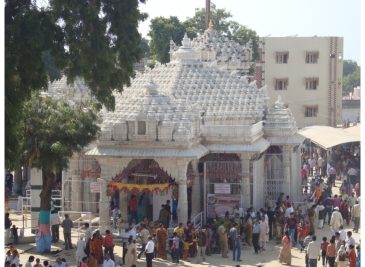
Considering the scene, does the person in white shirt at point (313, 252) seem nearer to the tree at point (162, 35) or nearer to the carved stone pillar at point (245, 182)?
the carved stone pillar at point (245, 182)

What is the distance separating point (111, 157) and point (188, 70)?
532 cm

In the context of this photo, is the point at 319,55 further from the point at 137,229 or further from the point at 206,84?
the point at 137,229

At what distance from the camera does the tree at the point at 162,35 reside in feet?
197

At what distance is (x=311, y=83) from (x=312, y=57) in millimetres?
1507

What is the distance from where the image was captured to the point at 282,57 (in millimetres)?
51250

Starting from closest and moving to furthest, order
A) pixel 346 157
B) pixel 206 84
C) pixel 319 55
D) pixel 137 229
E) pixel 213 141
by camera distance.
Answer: pixel 137 229 → pixel 213 141 → pixel 206 84 → pixel 346 157 → pixel 319 55

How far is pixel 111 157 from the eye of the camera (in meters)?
23.6

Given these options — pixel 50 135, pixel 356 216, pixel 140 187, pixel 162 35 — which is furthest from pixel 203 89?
pixel 162 35

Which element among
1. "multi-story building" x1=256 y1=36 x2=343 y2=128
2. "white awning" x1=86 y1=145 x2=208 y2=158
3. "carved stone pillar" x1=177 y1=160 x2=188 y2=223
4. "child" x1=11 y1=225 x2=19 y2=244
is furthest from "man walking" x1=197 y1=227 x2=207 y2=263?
"multi-story building" x1=256 y1=36 x2=343 y2=128

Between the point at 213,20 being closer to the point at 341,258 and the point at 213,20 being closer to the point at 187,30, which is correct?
the point at 187,30

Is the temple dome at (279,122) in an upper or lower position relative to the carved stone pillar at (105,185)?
upper

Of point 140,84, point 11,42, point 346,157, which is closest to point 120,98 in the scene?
point 140,84

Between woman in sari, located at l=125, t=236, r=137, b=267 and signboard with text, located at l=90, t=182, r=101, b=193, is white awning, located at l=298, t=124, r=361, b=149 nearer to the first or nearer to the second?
signboard with text, located at l=90, t=182, r=101, b=193

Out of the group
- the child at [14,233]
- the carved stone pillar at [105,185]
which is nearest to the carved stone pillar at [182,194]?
the carved stone pillar at [105,185]
